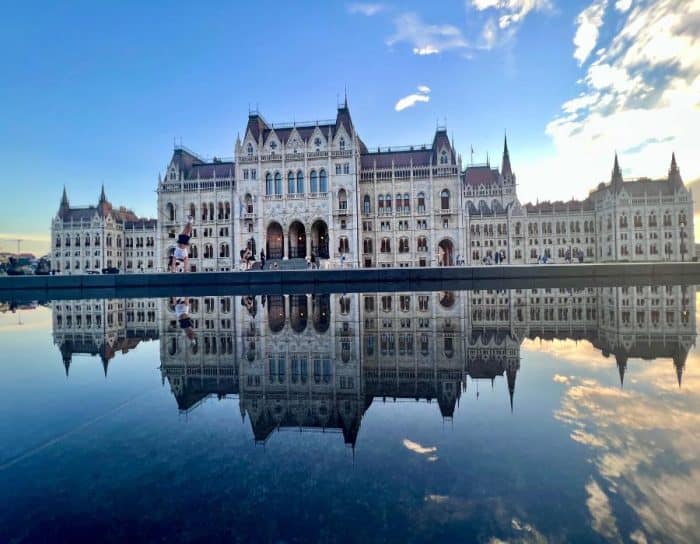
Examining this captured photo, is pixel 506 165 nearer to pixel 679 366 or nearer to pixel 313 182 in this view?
pixel 313 182

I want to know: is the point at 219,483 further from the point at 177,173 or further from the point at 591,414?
the point at 177,173

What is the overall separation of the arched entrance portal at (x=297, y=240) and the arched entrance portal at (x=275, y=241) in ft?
4.69

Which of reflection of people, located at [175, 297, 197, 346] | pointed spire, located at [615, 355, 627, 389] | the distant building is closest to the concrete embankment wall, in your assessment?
reflection of people, located at [175, 297, 197, 346]

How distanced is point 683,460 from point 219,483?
3.00 m

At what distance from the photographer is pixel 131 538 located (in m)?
2.00

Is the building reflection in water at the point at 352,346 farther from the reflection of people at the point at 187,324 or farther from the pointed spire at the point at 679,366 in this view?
the reflection of people at the point at 187,324

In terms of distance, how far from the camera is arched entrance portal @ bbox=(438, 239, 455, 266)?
56.6 m

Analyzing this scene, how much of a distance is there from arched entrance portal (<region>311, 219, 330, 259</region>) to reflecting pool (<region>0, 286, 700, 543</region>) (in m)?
49.2

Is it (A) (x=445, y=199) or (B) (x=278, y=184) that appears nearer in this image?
(A) (x=445, y=199)

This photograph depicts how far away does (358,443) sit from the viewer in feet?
10.2

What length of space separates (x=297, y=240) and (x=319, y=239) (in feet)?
10.4

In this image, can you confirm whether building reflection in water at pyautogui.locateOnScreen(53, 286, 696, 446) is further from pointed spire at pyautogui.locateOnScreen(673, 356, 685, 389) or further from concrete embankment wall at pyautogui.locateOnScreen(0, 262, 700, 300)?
concrete embankment wall at pyautogui.locateOnScreen(0, 262, 700, 300)

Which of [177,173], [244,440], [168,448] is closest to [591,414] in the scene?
[244,440]

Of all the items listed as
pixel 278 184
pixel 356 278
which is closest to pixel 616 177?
pixel 278 184
